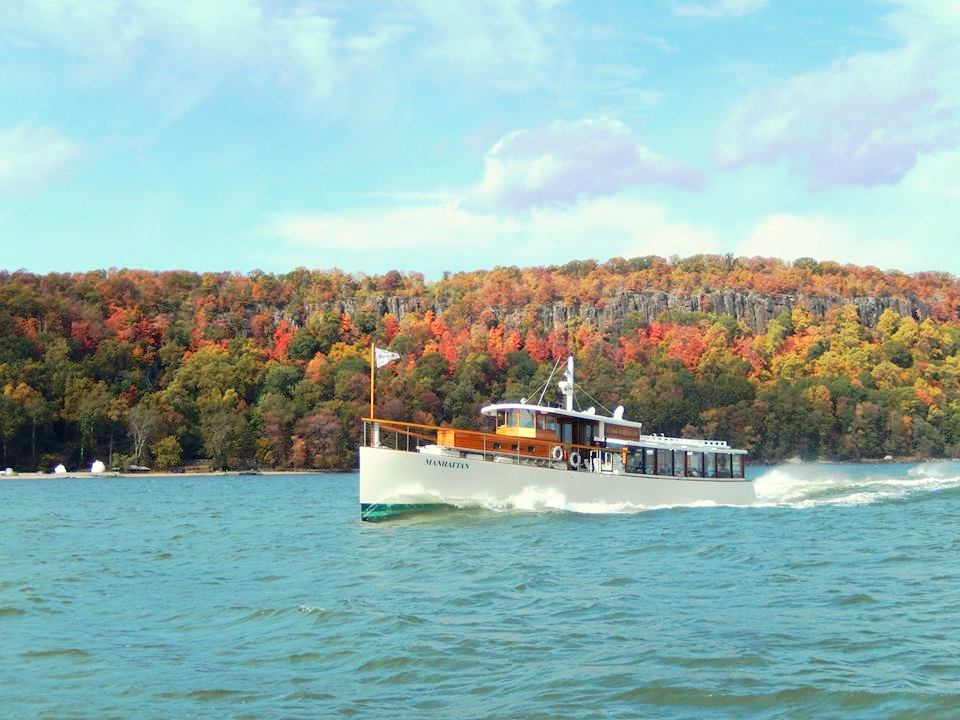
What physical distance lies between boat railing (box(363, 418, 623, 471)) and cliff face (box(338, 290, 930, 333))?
14111cm

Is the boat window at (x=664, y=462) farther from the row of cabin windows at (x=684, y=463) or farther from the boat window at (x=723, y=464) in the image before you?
the boat window at (x=723, y=464)

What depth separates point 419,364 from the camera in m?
158

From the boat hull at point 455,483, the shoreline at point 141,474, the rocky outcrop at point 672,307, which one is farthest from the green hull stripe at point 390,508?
the rocky outcrop at point 672,307

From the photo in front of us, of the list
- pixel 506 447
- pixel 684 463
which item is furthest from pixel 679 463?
pixel 506 447

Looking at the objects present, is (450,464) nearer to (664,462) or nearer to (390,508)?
(390,508)

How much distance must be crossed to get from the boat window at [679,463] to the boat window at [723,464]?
2.17 meters

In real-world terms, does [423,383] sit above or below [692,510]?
above

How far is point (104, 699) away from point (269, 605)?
833 cm

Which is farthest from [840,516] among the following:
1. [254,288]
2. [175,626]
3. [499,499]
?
[254,288]

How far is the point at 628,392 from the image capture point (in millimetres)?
151500

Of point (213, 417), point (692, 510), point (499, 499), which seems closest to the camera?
point (499, 499)

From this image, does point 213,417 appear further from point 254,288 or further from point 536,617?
point 536,617

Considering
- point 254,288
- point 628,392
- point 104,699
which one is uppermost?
point 254,288

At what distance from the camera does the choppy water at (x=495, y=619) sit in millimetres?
17812
